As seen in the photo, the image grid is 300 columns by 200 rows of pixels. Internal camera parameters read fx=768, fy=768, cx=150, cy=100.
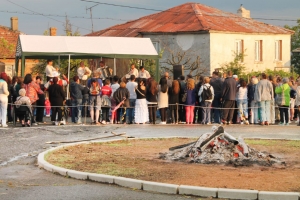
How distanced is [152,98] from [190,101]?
1.43 m

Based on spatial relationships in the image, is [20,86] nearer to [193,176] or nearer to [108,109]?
[108,109]

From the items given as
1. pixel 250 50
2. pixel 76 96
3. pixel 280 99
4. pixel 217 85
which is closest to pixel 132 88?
pixel 76 96

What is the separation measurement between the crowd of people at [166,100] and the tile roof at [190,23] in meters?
29.3

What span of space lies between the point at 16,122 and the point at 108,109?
11.4 ft

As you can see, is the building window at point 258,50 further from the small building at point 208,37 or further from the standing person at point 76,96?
the standing person at point 76,96

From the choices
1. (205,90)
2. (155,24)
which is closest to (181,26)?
(155,24)

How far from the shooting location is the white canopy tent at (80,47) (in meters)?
31.0

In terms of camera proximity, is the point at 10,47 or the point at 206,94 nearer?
the point at 206,94

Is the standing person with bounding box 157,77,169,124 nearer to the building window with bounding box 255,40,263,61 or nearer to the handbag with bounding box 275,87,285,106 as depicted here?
the handbag with bounding box 275,87,285,106

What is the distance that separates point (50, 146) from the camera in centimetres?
1980

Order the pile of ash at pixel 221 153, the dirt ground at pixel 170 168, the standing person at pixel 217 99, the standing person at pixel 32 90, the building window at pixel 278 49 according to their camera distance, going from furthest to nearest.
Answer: the building window at pixel 278 49, the standing person at pixel 217 99, the standing person at pixel 32 90, the pile of ash at pixel 221 153, the dirt ground at pixel 170 168

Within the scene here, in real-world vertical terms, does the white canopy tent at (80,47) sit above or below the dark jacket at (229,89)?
above

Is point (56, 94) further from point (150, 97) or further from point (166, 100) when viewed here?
point (166, 100)

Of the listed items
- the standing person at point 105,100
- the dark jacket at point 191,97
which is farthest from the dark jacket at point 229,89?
the standing person at point 105,100
